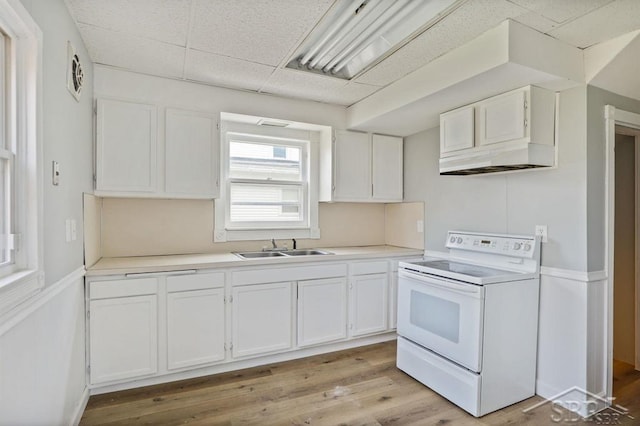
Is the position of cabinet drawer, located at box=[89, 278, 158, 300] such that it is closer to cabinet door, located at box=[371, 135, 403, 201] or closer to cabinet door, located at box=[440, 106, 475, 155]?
cabinet door, located at box=[371, 135, 403, 201]

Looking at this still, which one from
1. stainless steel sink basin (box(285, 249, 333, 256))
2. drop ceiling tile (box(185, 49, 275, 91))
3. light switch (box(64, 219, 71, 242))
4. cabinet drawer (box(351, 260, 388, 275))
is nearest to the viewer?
light switch (box(64, 219, 71, 242))

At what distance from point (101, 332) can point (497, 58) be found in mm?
3010

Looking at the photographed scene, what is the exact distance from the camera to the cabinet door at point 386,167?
371 centimetres

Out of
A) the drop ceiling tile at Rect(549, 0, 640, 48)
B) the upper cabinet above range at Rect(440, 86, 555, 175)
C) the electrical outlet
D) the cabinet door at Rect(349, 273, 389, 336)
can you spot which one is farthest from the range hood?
the cabinet door at Rect(349, 273, 389, 336)

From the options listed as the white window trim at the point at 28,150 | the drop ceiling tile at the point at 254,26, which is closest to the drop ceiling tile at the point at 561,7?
the drop ceiling tile at the point at 254,26

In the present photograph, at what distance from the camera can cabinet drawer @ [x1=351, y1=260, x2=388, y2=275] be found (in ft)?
10.6

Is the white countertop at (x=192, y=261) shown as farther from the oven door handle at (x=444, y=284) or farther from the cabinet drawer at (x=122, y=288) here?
the oven door handle at (x=444, y=284)

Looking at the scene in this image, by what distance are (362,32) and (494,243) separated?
1.82 metres

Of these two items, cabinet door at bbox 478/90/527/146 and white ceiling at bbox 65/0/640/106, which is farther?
cabinet door at bbox 478/90/527/146

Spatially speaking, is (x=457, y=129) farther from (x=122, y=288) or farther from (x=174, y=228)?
(x=122, y=288)

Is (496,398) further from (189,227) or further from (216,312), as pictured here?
(189,227)

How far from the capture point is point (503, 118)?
7.80 feet

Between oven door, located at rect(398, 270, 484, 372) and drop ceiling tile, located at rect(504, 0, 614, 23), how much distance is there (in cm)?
159

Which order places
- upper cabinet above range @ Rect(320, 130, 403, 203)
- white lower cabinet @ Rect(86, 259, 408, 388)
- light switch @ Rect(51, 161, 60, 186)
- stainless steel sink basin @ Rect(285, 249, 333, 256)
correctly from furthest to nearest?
upper cabinet above range @ Rect(320, 130, 403, 203) → stainless steel sink basin @ Rect(285, 249, 333, 256) → white lower cabinet @ Rect(86, 259, 408, 388) → light switch @ Rect(51, 161, 60, 186)
